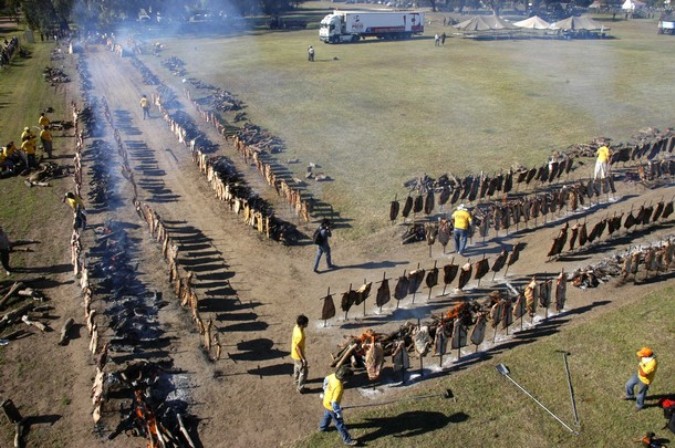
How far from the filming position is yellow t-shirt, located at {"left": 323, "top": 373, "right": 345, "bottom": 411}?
462 inches

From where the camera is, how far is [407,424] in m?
12.7

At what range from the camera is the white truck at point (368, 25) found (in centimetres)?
7450

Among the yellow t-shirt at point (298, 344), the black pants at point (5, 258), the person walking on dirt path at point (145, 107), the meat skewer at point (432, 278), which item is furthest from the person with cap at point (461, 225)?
the person walking on dirt path at point (145, 107)

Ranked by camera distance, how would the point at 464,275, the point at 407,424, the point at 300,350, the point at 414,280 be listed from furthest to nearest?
the point at 464,275
the point at 414,280
the point at 300,350
the point at 407,424

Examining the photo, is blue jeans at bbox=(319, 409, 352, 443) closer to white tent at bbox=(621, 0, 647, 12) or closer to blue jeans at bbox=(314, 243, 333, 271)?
blue jeans at bbox=(314, 243, 333, 271)

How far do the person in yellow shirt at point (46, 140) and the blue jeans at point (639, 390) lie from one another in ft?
102

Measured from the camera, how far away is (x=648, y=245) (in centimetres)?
A: 2092

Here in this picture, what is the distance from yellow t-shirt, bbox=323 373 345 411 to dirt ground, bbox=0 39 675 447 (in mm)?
1421

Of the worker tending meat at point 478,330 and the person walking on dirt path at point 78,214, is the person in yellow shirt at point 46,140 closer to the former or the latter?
the person walking on dirt path at point 78,214

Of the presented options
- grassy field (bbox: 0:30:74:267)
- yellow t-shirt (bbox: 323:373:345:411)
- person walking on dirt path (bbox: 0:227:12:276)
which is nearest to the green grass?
yellow t-shirt (bbox: 323:373:345:411)

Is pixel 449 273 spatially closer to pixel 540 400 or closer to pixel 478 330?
pixel 478 330

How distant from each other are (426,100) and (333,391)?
36.0 metres

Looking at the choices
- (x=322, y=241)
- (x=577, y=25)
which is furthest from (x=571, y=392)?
(x=577, y=25)

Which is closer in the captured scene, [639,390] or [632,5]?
[639,390]
